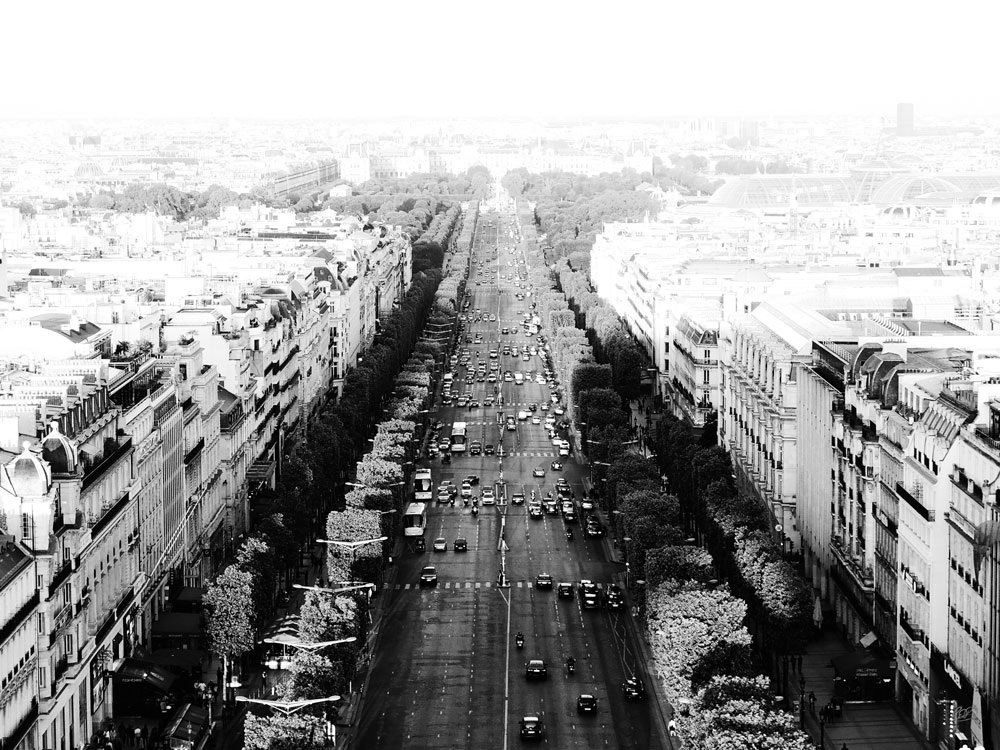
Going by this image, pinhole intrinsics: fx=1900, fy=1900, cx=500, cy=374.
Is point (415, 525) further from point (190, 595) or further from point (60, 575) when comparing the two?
point (60, 575)

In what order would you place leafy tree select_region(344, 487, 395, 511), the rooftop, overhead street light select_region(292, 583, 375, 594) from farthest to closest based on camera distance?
leafy tree select_region(344, 487, 395, 511)
overhead street light select_region(292, 583, 375, 594)
the rooftop

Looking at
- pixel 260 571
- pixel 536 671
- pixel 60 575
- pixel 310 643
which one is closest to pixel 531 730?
pixel 536 671

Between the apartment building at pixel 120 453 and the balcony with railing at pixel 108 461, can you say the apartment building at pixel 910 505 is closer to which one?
the apartment building at pixel 120 453

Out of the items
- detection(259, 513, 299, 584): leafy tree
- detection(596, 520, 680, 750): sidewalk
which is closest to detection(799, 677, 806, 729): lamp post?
detection(596, 520, 680, 750): sidewalk

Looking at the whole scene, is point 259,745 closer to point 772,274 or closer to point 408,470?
point 408,470

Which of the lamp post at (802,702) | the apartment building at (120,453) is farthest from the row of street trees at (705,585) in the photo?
the apartment building at (120,453)

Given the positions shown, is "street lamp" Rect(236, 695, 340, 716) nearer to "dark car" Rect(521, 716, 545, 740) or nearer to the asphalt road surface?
the asphalt road surface
